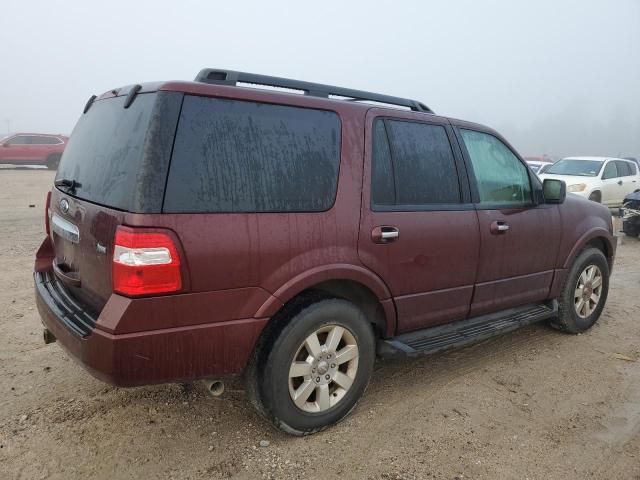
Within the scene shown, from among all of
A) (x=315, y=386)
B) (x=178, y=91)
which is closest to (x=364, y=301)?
(x=315, y=386)

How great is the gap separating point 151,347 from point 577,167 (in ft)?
43.6

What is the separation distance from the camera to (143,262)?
219cm

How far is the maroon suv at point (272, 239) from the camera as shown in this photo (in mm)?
2271

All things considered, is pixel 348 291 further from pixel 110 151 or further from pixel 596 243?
pixel 596 243

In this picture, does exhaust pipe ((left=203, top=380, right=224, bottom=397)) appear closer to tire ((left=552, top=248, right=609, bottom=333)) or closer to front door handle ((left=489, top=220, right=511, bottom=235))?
front door handle ((left=489, top=220, right=511, bottom=235))

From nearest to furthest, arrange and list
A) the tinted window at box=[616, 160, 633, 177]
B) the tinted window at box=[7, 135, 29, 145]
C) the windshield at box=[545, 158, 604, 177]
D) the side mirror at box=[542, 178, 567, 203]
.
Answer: the side mirror at box=[542, 178, 567, 203] → the windshield at box=[545, 158, 604, 177] → the tinted window at box=[616, 160, 633, 177] → the tinted window at box=[7, 135, 29, 145]

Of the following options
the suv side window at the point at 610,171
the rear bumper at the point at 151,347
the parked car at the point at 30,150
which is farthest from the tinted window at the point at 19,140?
the rear bumper at the point at 151,347

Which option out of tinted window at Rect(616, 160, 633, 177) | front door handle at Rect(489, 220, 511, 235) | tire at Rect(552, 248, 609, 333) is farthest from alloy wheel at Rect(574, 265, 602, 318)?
tinted window at Rect(616, 160, 633, 177)

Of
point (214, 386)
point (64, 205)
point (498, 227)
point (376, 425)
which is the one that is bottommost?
point (376, 425)

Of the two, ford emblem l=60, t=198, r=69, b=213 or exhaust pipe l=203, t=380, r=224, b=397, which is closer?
exhaust pipe l=203, t=380, r=224, b=397

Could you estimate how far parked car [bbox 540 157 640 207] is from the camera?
12156mm

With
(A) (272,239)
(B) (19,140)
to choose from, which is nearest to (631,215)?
(A) (272,239)

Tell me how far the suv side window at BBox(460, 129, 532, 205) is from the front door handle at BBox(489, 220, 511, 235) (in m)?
→ 0.16

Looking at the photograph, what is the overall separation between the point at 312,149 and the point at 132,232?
107 cm
